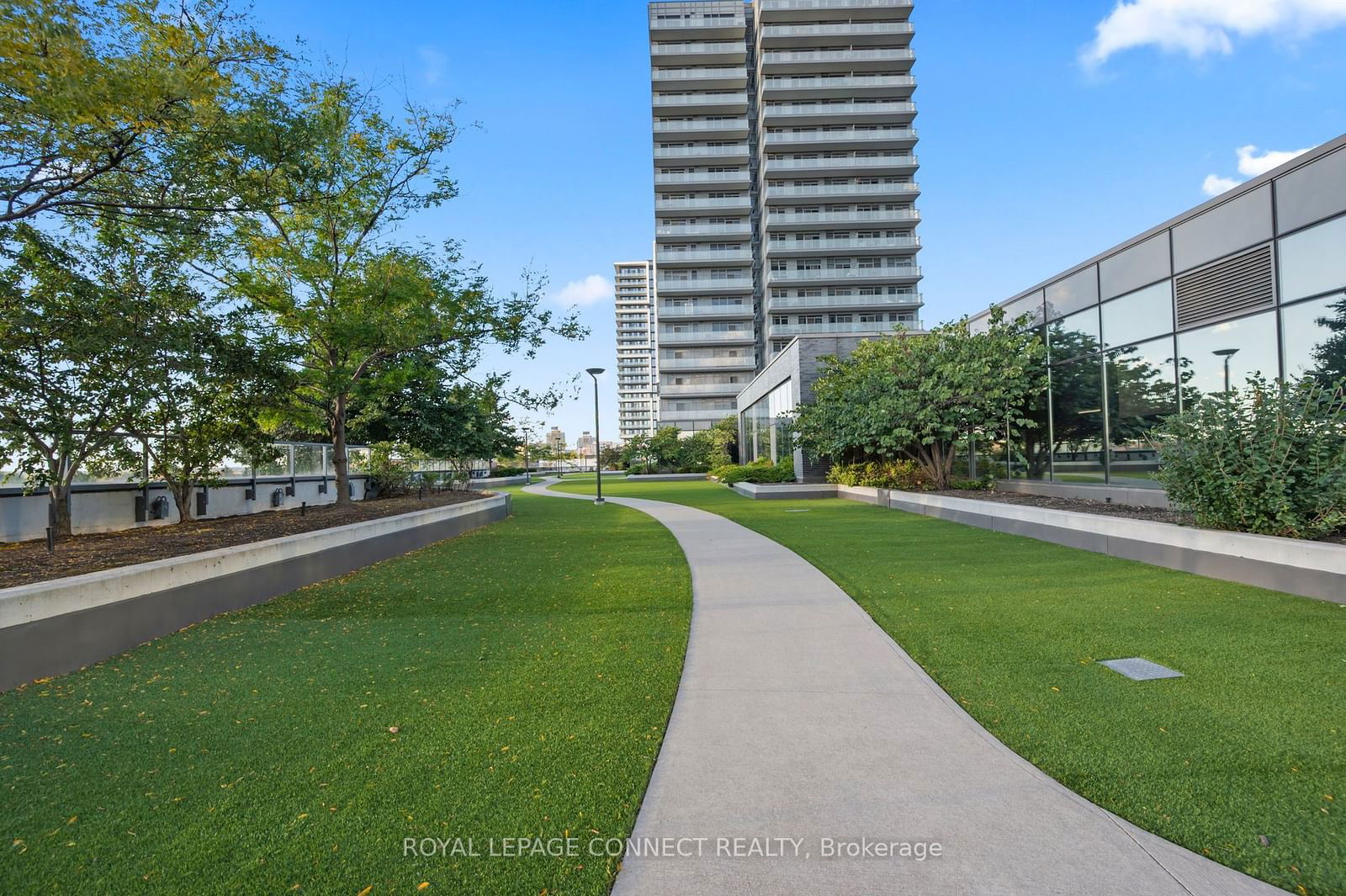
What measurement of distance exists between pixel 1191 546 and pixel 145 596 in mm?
11379

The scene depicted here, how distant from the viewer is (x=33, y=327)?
6859 millimetres

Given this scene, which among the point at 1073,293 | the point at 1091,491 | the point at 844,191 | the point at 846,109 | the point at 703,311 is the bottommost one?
the point at 1091,491

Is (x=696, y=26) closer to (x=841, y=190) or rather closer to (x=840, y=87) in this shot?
(x=840, y=87)

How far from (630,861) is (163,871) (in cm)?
182

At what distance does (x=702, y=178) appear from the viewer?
2707 inches

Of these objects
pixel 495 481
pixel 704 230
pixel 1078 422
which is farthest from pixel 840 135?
pixel 1078 422

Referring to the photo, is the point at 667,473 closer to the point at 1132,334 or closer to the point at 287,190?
the point at 1132,334

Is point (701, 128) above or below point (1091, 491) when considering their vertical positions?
above

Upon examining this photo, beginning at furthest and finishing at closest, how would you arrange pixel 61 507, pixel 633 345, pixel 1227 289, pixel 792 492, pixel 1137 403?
pixel 633 345 < pixel 792 492 < pixel 1137 403 < pixel 1227 289 < pixel 61 507

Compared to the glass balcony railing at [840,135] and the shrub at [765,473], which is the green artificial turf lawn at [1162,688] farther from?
the glass balcony railing at [840,135]

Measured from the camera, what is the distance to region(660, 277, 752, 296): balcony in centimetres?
6919

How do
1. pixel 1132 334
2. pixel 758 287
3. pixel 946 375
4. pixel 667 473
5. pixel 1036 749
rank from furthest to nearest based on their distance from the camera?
pixel 758 287 → pixel 667 473 → pixel 946 375 → pixel 1132 334 → pixel 1036 749

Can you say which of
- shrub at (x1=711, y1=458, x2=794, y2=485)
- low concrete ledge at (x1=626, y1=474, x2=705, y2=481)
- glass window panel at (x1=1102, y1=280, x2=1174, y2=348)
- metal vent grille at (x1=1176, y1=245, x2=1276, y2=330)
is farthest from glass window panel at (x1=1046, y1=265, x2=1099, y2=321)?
low concrete ledge at (x1=626, y1=474, x2=705, y2=481)

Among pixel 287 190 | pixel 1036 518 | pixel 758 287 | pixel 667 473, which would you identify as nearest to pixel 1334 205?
pixel 1036 518
